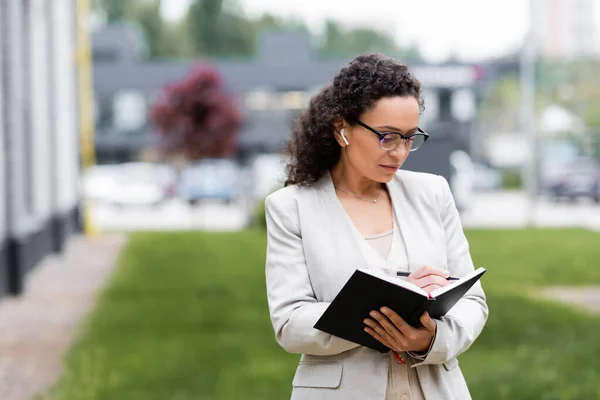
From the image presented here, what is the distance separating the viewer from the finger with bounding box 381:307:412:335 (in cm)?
280

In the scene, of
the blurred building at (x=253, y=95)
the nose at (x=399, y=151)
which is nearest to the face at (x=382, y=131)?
the nose at (x=399, y=151)

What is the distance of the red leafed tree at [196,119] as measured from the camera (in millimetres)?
34688

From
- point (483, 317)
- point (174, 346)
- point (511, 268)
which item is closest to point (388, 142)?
point (483, 317)

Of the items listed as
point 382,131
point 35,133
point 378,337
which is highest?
point 382,131

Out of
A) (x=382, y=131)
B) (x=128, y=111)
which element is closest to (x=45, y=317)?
(x=382, y=131)

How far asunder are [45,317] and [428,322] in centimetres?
918

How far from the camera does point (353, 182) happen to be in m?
3.11

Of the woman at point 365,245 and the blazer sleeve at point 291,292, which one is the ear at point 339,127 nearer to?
the woman at point 365,245

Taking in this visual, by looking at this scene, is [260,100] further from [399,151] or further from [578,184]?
[399,151]

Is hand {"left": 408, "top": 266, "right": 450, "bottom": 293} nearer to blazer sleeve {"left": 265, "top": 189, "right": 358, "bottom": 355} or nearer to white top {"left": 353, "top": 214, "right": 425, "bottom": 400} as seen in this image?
white top {"left": 353, "top": 214, "right": 425, "bottom": 400}

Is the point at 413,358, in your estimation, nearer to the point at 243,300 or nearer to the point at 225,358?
the point at 225,358

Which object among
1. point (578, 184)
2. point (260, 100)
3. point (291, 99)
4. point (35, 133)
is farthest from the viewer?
point (291, 99)

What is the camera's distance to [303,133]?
319 cm

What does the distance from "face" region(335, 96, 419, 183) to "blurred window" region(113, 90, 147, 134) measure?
172 feet
